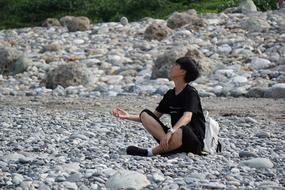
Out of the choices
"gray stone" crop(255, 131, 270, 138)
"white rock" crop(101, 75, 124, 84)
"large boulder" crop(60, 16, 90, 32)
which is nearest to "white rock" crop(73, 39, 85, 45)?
"large boulder" crop(60, 16, 90, 32)

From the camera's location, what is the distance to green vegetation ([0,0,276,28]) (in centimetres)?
A: 3092

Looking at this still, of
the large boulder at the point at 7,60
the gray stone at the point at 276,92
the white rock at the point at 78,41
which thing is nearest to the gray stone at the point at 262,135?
the gray stone at the point at 276,92

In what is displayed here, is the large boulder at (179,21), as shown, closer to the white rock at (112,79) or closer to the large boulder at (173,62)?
the white rock at (112,79)

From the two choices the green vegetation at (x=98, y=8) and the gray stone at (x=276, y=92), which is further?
the green vegetation at (x=98, y=8)

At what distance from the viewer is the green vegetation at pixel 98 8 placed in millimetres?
30917

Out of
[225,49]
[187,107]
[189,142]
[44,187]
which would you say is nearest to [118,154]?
[189,142]

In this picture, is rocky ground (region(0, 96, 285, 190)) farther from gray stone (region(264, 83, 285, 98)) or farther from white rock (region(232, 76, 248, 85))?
white rock (region(232, 76, 248, 85))

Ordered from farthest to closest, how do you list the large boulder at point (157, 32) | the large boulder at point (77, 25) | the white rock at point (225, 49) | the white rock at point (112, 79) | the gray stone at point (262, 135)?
the large boulder at point (77, 25) < the large boulder at point (157, 32) < the white rock at point (225, 49) < the white rock at point (112, 79) < the gray stone at point (262, 135)

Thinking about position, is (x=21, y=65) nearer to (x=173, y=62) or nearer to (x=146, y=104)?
(x=173, y=62)

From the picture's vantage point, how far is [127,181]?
20.5ft

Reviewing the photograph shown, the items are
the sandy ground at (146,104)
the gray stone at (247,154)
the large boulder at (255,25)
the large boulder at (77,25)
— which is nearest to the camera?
the gray stone at (247,154)

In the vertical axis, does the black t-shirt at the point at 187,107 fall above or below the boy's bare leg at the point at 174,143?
above

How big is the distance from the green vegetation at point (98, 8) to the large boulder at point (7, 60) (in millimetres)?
10504

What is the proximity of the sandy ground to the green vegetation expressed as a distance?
13.8 meters
